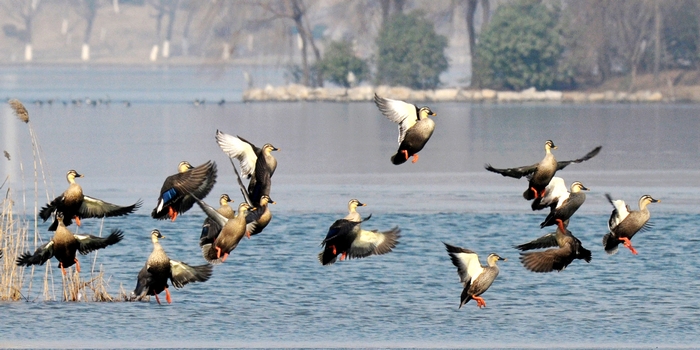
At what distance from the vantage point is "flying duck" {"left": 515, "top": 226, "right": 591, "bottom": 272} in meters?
11.5

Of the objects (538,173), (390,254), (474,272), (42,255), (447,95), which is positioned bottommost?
(390,254)

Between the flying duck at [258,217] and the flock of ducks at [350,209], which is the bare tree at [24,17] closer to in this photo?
the flock of ducks at [350,209]

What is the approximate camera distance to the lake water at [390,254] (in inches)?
550

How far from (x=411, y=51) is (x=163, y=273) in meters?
51.3

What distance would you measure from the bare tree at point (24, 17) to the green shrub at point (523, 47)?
96.6 meters

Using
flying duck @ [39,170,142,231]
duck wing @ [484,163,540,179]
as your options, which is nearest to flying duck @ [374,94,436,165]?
duck wing @ [484,163,540,179]

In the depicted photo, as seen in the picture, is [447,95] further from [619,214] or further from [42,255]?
[619,214]

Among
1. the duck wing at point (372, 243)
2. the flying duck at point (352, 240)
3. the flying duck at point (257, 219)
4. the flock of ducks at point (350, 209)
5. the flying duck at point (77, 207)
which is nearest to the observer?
the flock of ducks at point (350, 209)

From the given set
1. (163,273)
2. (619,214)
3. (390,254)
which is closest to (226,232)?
(163,273)

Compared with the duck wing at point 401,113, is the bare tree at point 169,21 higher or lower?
higher

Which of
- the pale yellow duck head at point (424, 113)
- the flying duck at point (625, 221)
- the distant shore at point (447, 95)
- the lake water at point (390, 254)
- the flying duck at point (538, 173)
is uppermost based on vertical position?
the distant shore at point (447, 95)

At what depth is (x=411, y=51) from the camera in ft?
209

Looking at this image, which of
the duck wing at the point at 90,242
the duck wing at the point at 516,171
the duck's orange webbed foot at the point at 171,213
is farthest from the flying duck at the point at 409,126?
the duck wing at the point at 90,242

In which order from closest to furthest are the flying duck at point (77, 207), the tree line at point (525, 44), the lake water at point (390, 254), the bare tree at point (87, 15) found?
the flying duck at point (77, 207), the lake water at point (390, 254), the tree line at point (525, 44), the bare tree at point (87, 15)
